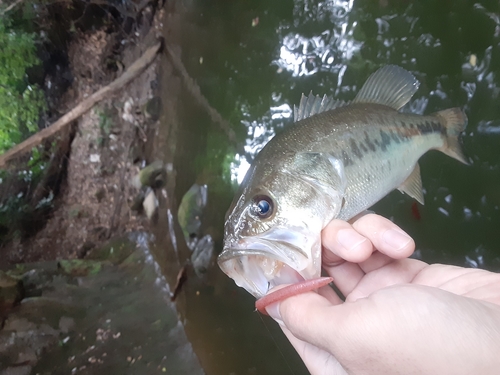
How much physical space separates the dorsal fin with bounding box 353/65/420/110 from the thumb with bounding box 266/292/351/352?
116 centimetres

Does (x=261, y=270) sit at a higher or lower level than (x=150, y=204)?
lower

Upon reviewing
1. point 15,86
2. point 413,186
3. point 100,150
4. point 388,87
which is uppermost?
point 15,86

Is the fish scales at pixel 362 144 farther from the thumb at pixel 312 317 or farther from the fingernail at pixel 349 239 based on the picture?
the thumb at pixel 312 317

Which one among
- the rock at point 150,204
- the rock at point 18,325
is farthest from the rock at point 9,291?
the rock at point 150,204

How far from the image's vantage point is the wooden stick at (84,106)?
4605mm

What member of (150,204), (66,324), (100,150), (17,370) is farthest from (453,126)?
(100,150)

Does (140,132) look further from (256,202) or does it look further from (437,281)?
(437,281)

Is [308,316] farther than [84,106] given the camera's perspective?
No

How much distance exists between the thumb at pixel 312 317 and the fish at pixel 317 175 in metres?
0.13

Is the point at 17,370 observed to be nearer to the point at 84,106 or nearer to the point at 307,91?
the point at 84,106

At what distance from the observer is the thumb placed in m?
1.00

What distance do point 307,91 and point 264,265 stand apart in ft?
6.92

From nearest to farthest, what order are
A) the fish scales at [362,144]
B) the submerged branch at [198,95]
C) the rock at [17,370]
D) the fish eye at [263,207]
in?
the fish eye at [263,207]
the fish scales at [362,144]
the rock at [17,370]
the submerged branch at [198,95]

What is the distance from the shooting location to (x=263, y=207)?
140cm
